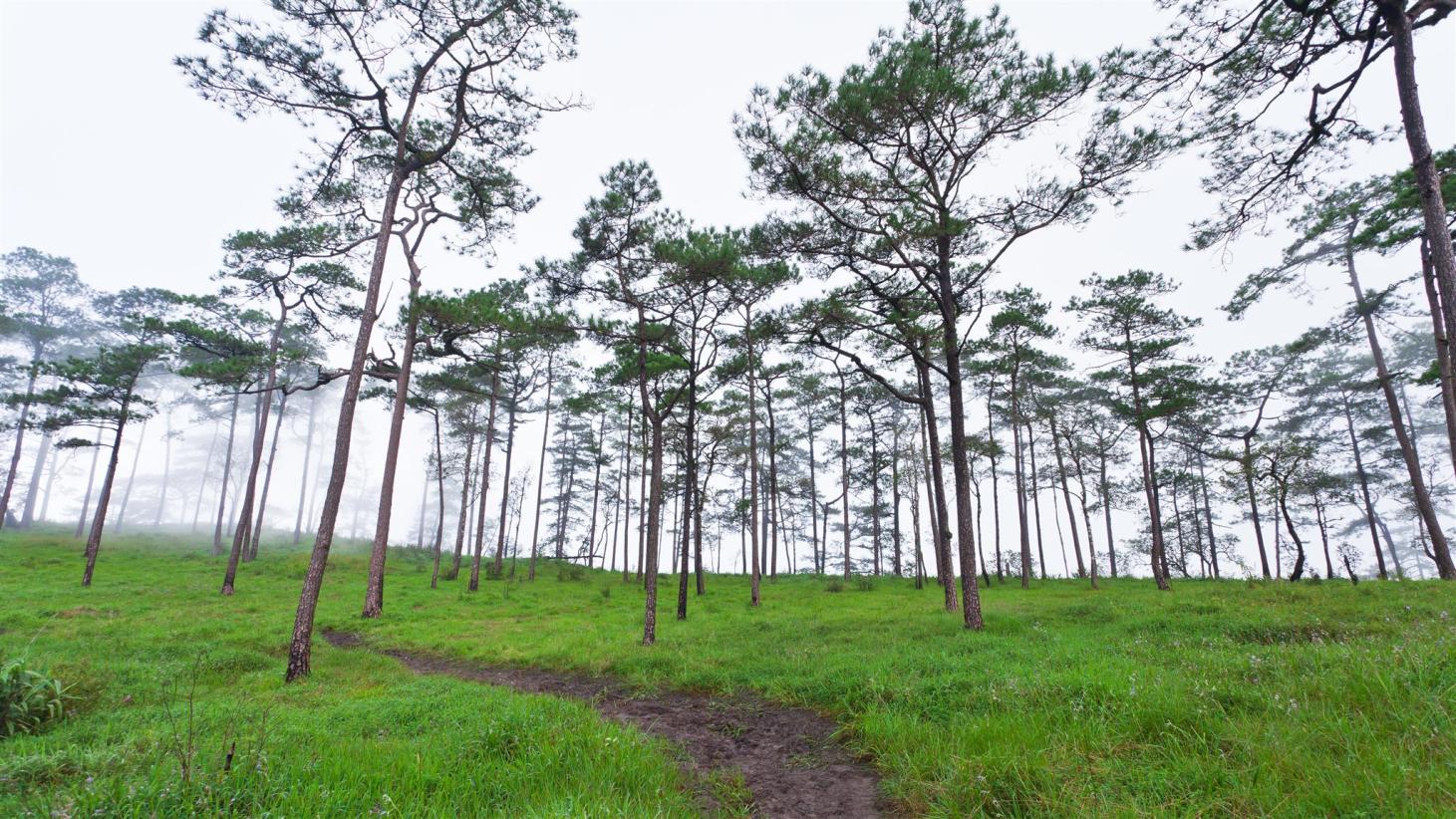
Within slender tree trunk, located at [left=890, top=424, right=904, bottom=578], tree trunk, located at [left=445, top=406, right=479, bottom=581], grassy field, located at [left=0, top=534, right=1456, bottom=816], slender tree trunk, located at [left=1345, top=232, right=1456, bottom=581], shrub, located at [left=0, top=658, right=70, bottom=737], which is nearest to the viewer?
grassy field, located at [left=0, top=534, right=1456, bottom=816]

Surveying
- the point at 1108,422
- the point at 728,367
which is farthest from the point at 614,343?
the point at 1108,422

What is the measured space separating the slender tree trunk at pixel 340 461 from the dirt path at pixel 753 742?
2.55m

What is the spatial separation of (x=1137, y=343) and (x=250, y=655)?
2716 cm

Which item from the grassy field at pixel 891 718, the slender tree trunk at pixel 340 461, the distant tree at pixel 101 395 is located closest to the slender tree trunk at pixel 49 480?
the distant tree at pixel 101 395

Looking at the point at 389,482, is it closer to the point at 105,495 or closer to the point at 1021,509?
the point at 105,495

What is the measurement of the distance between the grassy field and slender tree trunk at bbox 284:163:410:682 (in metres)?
0.60

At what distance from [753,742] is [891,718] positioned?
5.06ft

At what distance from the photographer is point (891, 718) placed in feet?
17.0

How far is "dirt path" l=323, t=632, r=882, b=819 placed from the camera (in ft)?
14.0

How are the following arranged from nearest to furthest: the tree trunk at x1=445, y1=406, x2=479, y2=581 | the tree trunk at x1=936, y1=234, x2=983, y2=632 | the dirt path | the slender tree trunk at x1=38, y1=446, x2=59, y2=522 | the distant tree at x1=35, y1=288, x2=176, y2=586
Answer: the dirt path
the tree trunk at x1=936, y1=234, x2=983, y2=632
the distant tree at x1=35, y1=288, x2=176, y2=586
the tree trunk at x1=445, y1=406, x2=479, y2=581
the slender tree trunk at x1=38, y1=446, x2=59, y2=522

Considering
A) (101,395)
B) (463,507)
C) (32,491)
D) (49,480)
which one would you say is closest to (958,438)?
(463,507)

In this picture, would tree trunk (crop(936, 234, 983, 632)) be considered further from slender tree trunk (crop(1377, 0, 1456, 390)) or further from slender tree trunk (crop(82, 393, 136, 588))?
slender tree trunk (crop(82, 393, 136, 588))

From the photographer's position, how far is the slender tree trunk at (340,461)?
8172 millimetres

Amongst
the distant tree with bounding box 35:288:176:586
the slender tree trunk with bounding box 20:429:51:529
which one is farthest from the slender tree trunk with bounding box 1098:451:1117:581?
the slender tree trunk with bounding box 20:429:51:529
